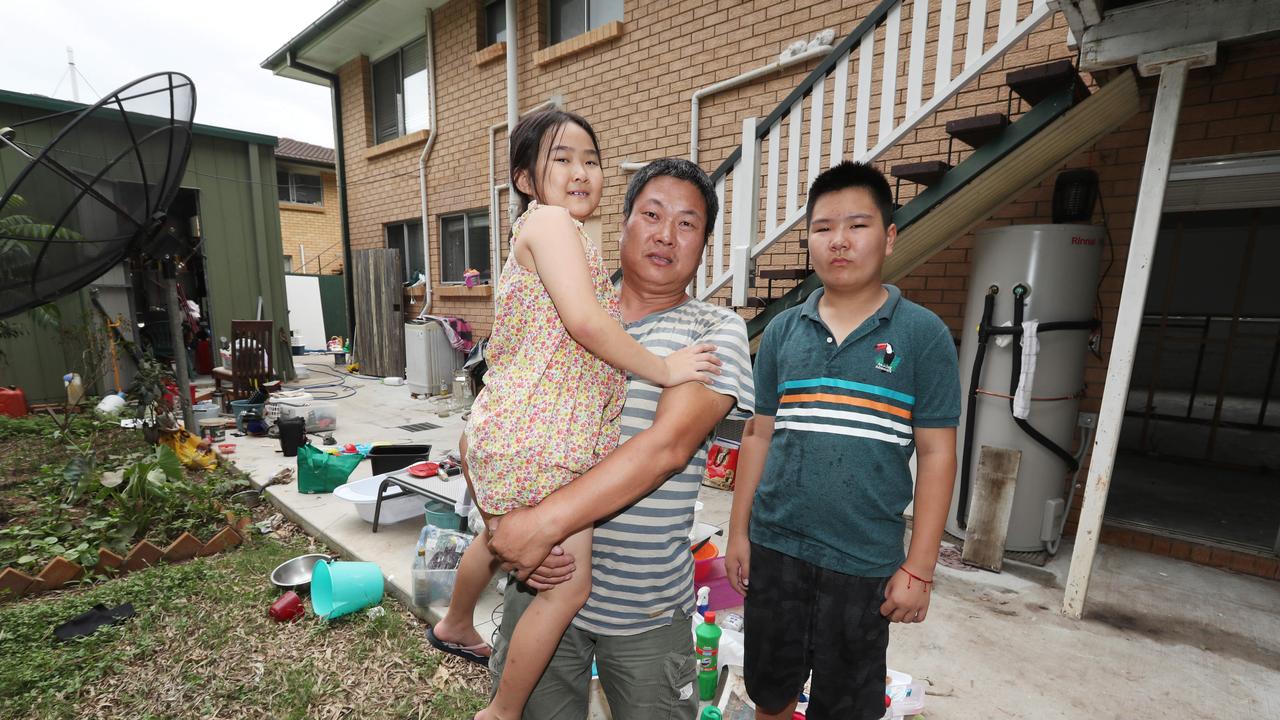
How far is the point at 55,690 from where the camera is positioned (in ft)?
7.64

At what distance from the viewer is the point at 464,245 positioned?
8.52m

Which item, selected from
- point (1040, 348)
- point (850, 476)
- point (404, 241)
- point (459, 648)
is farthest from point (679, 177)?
point (404, 241)

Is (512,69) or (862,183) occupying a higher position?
(512,69)

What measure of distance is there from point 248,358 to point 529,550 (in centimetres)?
796

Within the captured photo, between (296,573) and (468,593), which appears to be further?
(296,573)

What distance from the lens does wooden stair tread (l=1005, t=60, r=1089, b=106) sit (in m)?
2.62

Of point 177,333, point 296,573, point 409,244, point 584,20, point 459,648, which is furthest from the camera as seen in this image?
point 409,244

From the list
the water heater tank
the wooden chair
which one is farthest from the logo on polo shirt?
the wooden chair

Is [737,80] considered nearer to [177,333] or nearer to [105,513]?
[177,333]

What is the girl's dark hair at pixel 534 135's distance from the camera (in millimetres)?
1403

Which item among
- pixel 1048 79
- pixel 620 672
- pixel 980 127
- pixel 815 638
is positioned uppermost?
pixel 1048 79

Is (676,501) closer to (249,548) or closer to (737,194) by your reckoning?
(737,194)

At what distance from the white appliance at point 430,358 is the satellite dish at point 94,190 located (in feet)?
13.4

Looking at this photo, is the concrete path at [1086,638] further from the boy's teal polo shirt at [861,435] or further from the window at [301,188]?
the window at [301,188]
